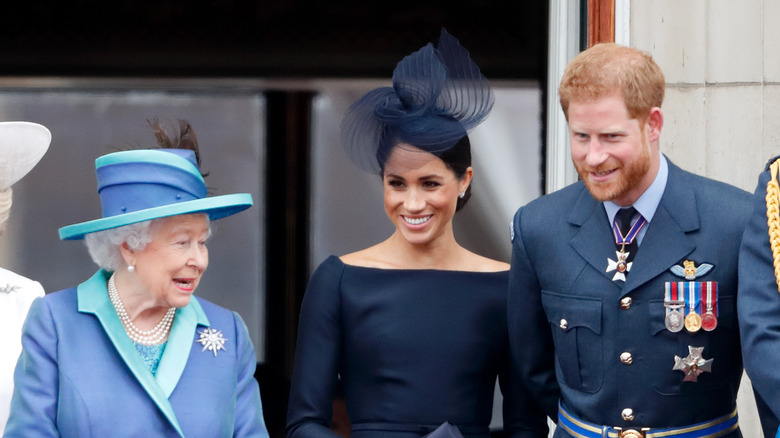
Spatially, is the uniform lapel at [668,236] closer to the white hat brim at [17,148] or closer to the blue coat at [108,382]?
the blue coat at [108,382]

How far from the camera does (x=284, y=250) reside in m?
5.69

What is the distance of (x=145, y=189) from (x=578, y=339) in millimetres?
1099

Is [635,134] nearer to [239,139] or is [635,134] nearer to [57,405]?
[57,405]

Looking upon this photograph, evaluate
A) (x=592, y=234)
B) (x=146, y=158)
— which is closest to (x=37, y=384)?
(x=146, y=158)

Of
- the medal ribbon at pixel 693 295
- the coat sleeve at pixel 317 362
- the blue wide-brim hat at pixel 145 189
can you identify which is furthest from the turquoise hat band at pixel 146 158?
the medal ribbon at pixel 693 295

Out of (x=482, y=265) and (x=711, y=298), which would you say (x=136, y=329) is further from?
(x=711, y=298)

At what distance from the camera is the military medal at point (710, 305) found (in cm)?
274

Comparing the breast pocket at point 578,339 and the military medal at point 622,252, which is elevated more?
the military medal at point 622,252

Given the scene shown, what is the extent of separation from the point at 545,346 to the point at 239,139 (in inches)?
116

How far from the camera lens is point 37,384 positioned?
2615 mm

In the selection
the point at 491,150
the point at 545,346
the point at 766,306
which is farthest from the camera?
the point at 491,150

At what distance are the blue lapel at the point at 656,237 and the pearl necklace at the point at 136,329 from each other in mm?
1026

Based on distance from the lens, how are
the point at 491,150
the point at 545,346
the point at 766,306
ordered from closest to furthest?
1. the point at 766,306
2. the point at 545,346
3. the point at 491,150

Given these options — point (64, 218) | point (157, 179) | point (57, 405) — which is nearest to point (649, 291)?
point (157, 179)
